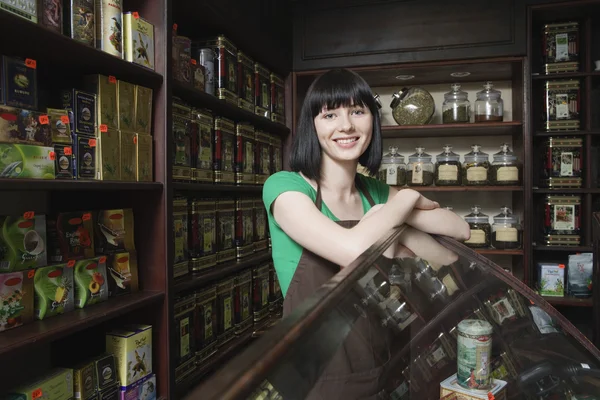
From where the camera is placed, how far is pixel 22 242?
54.2 inches

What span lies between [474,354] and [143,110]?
1.44 meters

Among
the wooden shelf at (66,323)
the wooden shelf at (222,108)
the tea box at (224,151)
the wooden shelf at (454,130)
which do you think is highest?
the wooden shelf at (222,108)

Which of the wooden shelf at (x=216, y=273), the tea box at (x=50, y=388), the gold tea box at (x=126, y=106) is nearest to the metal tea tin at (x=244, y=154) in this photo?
the wooden shelf at (x=216, y=273)

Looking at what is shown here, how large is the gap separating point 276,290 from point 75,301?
1.69m

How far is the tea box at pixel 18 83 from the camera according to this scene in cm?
130

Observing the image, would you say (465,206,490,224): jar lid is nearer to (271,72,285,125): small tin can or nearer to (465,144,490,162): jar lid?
(465,144,490,162): jar lid

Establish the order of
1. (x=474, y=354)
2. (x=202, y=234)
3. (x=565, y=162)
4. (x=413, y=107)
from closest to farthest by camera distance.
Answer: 1. (x=474, y=354)
2. (x=202, y=234)
3. (x=565, y=162)
4. (x=413, y=107)

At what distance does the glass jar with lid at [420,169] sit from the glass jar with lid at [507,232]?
495mm

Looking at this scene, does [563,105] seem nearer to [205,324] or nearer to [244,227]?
[244,227]

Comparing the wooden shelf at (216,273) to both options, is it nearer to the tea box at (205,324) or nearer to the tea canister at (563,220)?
the tea box at (205,324)

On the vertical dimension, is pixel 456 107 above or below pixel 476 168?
above

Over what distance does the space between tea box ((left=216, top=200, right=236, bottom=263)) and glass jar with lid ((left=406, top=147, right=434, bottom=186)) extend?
4.01 ft

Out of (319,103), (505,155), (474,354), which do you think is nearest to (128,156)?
(319,103)

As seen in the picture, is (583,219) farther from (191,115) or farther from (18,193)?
(18,193)
